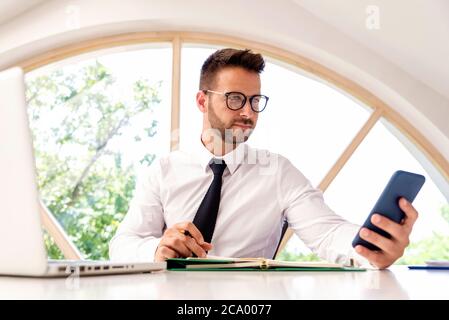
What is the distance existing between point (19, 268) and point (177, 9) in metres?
4.24

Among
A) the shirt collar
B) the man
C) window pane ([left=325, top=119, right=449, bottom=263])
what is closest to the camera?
the man

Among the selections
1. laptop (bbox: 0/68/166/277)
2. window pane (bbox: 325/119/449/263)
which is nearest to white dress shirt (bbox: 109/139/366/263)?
laptop (bbox: 0/68/166/277)

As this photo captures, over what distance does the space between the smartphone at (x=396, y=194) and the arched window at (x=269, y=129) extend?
367cm

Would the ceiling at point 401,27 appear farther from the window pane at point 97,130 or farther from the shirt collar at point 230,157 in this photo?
the shirt collar at point 230,157

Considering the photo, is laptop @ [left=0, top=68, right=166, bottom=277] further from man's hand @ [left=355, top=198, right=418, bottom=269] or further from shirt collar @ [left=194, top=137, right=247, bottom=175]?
shirt collar @ [left=194, top=137, right=247, bottom=175]

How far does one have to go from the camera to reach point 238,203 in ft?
7.91

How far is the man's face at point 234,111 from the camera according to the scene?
2574 mm

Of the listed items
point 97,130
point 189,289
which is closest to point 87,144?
point 97,130

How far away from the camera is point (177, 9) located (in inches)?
198

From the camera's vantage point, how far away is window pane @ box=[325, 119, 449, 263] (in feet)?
17.1

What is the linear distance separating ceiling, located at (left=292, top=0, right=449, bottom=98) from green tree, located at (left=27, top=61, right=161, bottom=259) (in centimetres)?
169

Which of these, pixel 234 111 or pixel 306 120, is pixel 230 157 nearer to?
pixel 234 111
